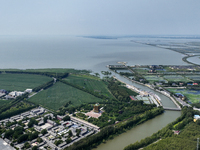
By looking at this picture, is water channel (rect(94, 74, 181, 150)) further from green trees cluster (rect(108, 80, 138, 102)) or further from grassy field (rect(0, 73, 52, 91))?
grassy field (rect(0, 73, 52, 91))

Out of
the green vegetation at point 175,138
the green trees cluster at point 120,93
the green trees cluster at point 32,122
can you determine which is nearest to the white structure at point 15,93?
the green trees cluster at point 32,122

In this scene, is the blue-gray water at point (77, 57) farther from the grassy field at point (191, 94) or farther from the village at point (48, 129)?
the village at point (48, 129)

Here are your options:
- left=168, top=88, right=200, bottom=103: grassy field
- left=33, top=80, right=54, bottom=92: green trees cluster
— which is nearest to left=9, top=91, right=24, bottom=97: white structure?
left=33, top=80, right=54, bottom=92: green trees cluster

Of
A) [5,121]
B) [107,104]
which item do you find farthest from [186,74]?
Answer: [5,121]

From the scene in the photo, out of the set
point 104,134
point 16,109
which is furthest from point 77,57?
point 104,134

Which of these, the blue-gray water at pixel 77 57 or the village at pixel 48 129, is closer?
the village at pixel 48 129
